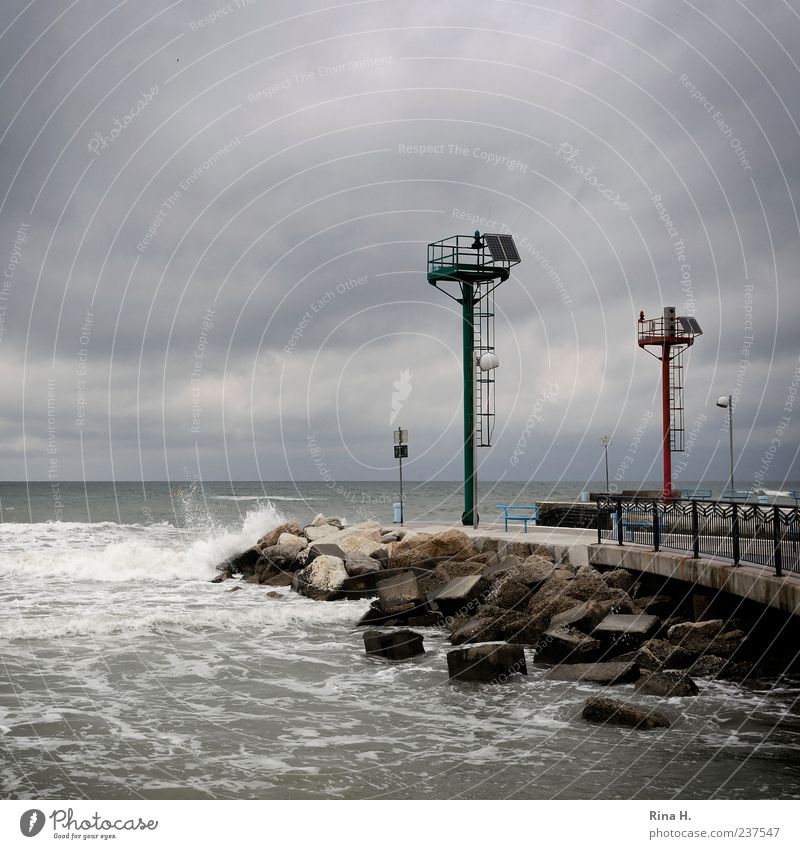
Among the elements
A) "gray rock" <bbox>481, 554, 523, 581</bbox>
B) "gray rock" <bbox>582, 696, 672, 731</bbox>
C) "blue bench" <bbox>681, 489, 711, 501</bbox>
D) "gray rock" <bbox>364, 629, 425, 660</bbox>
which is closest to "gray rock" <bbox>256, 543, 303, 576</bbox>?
"gray rock" <bbox>481, 554, 523, 581</bbox>

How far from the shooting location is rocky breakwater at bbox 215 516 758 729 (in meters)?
12.2

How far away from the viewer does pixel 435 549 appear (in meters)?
21.7

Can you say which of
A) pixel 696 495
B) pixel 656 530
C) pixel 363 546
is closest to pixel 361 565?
pixel 363 546

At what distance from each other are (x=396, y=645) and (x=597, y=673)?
369cm

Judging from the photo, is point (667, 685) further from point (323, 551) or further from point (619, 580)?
point (323, 551)

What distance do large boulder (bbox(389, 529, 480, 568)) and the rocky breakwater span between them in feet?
0.10

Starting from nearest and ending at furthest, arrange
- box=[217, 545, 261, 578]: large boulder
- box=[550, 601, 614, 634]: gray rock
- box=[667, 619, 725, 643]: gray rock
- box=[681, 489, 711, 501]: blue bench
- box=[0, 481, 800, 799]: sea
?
box=[0, 481, 800, 799]: sea
box=[667, 619, 725, 643]: gray rock
box=[550, 601, 614, 634]: gray rock
box=[681, 489, 711, 501]: blue bench
box=[217, 545, 261, 578]: large boulder

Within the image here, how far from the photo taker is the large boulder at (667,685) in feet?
36.7

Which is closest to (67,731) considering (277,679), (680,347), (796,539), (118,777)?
(118,777)

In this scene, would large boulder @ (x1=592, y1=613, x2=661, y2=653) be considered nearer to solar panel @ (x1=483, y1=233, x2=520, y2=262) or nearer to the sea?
the sea

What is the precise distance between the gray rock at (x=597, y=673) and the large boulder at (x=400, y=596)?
5.23m

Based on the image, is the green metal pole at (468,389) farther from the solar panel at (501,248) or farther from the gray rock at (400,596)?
the gray rock at (400,596)

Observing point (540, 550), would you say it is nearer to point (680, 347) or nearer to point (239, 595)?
point (239, 595)
